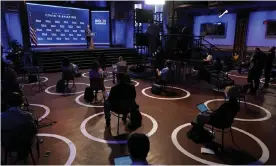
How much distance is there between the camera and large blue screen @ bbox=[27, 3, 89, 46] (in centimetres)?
1436

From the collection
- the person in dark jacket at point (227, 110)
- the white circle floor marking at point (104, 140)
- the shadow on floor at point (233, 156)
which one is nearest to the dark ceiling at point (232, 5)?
the white circle floor marking at point (104, 140)

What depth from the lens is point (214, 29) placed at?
16016 millimetres

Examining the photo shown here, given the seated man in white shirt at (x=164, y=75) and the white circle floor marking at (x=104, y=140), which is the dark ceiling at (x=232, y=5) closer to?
the seated man in white shirt at (x=164, y=75)

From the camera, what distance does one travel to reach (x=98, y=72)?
236 inches

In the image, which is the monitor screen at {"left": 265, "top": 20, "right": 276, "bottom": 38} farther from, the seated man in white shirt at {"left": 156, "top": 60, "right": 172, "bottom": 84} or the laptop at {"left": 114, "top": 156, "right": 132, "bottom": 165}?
the laptop at {"left": 114, "top": 156, "right": 132, "bottom": 165}

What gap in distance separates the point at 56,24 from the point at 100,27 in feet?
12.6

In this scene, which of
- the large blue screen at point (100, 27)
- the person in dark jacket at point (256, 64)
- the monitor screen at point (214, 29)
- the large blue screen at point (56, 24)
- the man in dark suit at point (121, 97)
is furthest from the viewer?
the large blue screen at point (100, 27)

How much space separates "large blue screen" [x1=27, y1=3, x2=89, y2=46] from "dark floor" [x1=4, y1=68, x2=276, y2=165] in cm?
967

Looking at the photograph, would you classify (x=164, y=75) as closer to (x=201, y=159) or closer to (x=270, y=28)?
(x=201, y=159)

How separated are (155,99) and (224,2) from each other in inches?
349

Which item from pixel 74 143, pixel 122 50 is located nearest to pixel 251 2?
pixel 122 50

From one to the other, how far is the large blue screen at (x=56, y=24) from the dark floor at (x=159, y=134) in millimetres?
9670

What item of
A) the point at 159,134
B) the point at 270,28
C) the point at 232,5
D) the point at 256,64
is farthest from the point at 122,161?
the point at 270,28

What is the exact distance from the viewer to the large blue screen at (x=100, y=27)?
689 inches
